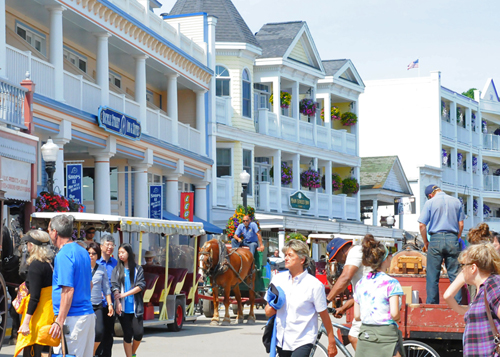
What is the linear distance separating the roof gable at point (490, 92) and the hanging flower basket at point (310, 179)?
96.2 feet

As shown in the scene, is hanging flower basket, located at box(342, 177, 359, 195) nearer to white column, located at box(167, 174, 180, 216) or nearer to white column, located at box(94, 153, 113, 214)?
white column, located at box(167, 174, 180, 216)

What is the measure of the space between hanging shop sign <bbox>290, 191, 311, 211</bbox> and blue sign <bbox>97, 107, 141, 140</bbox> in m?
12.7

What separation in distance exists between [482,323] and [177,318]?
12.0 metres

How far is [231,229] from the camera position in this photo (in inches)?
1064

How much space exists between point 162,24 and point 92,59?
8.95 feet

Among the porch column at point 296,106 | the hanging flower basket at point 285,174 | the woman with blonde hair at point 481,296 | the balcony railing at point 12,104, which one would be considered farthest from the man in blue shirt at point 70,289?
the porch column at point 296,106

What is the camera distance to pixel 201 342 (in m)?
15.3

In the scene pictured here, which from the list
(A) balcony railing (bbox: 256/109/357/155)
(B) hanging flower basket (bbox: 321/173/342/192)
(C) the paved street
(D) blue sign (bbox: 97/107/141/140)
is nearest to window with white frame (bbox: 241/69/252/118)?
(A) balcony railing (bbox: 256/109/357/155)

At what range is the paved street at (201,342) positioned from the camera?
44.8ft

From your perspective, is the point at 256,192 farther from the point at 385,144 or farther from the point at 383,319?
the point at 383,319

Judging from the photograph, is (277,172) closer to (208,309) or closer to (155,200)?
(155,200)

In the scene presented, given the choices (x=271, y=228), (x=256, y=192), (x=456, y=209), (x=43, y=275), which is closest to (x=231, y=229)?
(x=271, y=228)

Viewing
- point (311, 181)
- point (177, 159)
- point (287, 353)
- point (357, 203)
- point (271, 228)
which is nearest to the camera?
point (287, 353)

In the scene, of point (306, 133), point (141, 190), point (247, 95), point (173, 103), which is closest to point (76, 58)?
point (173, 103)
